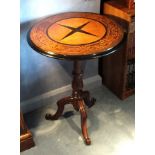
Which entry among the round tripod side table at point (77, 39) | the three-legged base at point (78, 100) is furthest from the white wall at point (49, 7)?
the three-legged base at point (78, 100)

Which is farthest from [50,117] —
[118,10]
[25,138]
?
[118,10]

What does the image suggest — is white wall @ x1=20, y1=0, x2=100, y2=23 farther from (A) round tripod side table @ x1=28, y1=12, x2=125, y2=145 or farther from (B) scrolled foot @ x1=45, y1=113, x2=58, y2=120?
(B) scrolled foot @ x1=45, y1=113, x2=58, y2=120

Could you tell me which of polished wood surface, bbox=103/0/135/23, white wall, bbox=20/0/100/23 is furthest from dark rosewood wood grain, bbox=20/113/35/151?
polished wood surface, bbox=103/0/135/23

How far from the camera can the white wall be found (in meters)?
1.80

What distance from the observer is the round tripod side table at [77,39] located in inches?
59.9

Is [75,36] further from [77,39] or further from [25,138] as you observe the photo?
[25,138]

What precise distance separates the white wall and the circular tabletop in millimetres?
66

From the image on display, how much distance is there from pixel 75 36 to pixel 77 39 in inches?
1.5

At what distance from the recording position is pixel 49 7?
6.20ft

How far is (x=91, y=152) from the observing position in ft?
5.96

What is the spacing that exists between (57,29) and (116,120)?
0.82m
